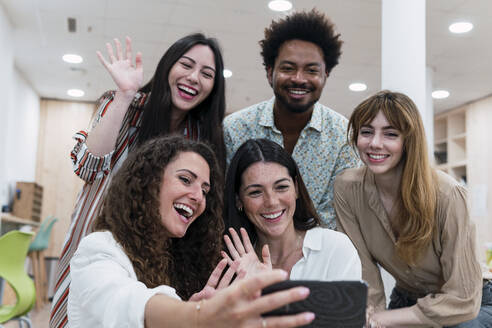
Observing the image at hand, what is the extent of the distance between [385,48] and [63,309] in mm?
2250

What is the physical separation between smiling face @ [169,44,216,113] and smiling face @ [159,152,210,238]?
536 millimetres

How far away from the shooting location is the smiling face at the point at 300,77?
223 cm

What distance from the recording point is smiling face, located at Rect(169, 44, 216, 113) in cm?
199

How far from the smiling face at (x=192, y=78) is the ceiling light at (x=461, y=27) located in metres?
3.48

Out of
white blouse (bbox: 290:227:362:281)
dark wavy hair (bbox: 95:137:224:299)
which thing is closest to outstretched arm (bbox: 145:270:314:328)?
dark wavy hair (bbox: 95:137:224:299)

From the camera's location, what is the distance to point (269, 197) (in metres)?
1.83

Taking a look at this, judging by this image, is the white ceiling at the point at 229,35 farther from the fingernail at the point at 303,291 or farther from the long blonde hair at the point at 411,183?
the fingernail at the point at 303,291

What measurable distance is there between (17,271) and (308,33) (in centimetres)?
224

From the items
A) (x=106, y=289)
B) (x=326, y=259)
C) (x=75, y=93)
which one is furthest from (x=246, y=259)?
(x=75, y=93)

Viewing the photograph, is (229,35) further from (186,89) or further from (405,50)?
(186,89)

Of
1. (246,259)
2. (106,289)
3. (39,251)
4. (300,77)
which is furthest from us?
(39,251)

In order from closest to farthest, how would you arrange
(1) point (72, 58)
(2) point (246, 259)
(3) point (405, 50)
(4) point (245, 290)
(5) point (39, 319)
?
1. (4) point (245, 290)
2. (2) point (246, 259)
3. (3) point (405, 50)
4. (5) point (39, 319)
5. (1) point (72, 58)

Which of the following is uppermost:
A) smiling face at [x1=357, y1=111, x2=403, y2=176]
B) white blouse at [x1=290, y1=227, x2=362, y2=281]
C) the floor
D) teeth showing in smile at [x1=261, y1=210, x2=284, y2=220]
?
smiling face at [x1=357, y1=111, x2=403, y2=176]

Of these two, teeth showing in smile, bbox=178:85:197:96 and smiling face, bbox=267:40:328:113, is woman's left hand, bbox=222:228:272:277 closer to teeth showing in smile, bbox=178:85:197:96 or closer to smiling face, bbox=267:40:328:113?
teeth showing in smile, bbox=178:85:197:96
